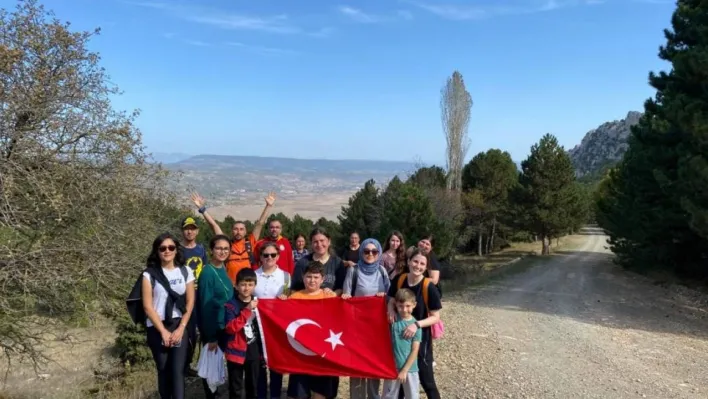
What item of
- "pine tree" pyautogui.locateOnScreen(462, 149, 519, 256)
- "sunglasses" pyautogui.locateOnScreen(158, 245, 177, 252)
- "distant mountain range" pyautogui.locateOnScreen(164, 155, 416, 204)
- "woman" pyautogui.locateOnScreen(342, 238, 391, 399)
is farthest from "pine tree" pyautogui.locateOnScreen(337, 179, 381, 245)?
"sunglasses" pyautogui.locateOnScreen(158, 245, 177, 252)

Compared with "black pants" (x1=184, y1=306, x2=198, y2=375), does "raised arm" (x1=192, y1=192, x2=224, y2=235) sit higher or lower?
higher

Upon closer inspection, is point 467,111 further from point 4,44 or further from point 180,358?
point 180,358

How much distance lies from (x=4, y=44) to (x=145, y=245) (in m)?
5.50

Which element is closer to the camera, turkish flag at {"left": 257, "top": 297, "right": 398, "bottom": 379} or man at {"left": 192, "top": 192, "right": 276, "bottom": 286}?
turkish flag at {"left": 257, "top": 297, "right": 398, "bottom": 379}

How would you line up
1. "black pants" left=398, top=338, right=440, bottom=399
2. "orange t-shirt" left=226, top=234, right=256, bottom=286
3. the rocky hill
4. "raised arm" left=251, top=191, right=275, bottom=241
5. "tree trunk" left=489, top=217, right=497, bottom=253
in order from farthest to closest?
the rocky hill, "tree trunk" left=489, top=217, right=497, bottom=253, "raised arm" left=251, top=191, right=275, bottom=241, "orange t-shirt" left=226, top=234, right=256, bottom=286, "black pants" left=398, top=338, right=440, bottom=399

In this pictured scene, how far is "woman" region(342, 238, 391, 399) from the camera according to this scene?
516 cm

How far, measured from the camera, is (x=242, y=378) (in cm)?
501

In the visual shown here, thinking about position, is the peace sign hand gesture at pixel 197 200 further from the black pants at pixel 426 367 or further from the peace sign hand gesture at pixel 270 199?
the black pants at pixel 426 367

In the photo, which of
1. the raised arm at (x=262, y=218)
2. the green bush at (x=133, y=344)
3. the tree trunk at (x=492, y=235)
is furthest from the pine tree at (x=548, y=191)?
the raised arm at (x=262, y=218)

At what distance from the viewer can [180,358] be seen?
4.68m

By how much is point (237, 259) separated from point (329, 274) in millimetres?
1562

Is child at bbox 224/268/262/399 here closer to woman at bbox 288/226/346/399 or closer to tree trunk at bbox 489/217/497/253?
woman at bbox 288/226/346/399

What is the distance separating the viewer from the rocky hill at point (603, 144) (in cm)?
14150

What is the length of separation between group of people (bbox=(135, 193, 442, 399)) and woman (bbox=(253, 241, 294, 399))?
0.01 meters
